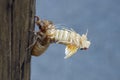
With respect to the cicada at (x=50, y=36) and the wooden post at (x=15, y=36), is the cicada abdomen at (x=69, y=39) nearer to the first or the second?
the cicada at (x=50, y=36)

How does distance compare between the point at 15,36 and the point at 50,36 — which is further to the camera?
the point at 50,36

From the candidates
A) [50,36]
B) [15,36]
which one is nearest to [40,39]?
[50,36]

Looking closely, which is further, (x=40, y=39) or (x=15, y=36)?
(x=40, y=39)

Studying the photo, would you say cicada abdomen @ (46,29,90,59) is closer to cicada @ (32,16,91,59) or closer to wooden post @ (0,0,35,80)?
cicada @ (32,16,91,59)

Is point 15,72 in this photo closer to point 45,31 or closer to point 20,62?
point 20,62

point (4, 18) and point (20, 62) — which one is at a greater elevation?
point (4, 18)

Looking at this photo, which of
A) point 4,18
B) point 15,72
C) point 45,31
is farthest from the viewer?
point 45,31

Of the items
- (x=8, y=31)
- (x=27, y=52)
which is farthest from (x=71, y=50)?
(x=8, y=31)

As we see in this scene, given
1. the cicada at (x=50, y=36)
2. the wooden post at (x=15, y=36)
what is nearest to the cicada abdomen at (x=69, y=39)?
the cicada at (x=50, y=36)

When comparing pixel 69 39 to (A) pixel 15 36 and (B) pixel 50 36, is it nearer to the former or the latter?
(B) pixel 50 36
